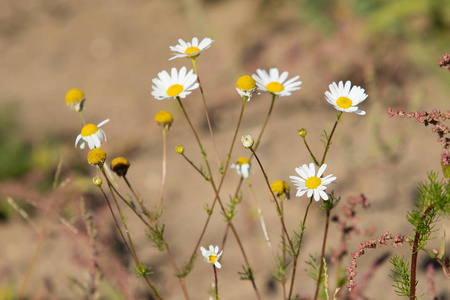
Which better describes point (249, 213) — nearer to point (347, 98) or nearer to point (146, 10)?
point (347, 98)

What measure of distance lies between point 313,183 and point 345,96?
263 millimetres

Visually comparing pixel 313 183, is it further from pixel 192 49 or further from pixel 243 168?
pixel 192 49

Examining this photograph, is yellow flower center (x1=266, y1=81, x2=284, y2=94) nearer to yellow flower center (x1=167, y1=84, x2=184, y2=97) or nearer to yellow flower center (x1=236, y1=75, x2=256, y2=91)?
yellow flower center (x1=236, y1=75, x2=256, y2=91)

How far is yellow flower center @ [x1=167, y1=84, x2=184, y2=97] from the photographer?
4.50ft

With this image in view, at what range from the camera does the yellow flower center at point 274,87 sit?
1.42 m

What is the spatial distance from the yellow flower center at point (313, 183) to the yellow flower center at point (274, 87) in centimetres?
32

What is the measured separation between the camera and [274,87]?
1435mm

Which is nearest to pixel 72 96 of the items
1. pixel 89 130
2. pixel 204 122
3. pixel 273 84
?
pixel 89 130

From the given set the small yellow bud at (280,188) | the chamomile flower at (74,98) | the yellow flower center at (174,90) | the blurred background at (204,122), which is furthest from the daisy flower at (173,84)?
the blurred background at (204,122)

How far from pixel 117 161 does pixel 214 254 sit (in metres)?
0.39

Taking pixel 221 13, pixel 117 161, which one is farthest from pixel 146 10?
pixel 117 161

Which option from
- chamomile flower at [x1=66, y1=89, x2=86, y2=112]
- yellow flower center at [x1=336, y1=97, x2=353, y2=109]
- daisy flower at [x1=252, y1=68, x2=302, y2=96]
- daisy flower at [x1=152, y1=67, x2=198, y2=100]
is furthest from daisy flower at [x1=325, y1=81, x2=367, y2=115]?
chamomile flower at [x1=66, y1=89, x2=86, y2=112]

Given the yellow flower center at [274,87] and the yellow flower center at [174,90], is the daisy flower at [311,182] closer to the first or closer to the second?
the yellow flower center at [274,87]

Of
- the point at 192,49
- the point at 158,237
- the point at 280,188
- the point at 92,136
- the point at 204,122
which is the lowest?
the point at 158,237
